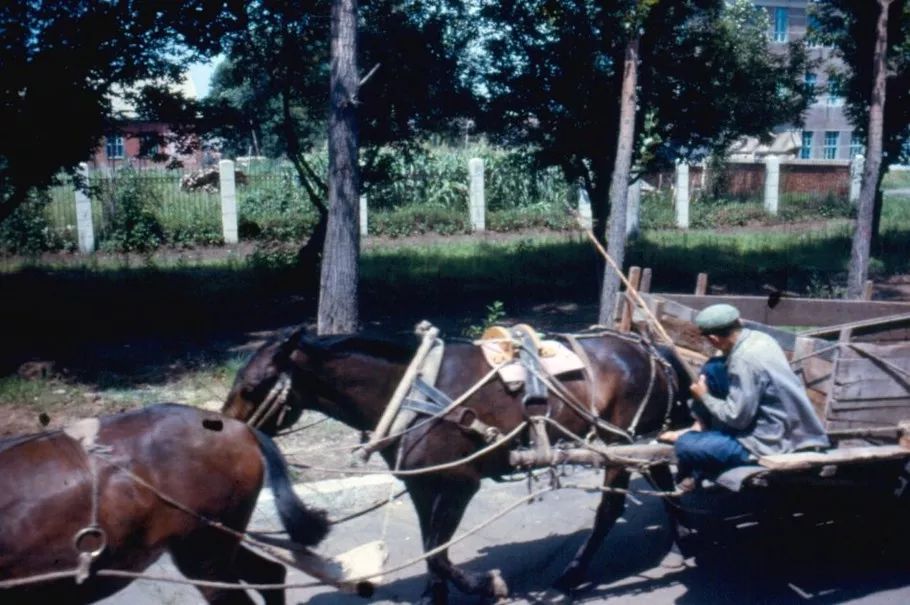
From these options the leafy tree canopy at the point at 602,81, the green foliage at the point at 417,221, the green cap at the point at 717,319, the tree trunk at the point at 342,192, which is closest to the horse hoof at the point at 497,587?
the green cap at the point at 717,319

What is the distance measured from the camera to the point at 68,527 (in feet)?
12.0

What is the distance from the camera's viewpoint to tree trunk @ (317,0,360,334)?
28.4ft

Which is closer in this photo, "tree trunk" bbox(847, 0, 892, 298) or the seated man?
the seated man

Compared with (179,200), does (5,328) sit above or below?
below

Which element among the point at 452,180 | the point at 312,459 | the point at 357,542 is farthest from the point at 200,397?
the point at 452,180

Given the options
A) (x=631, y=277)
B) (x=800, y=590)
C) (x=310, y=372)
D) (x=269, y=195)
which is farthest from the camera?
(x=269, y=195)

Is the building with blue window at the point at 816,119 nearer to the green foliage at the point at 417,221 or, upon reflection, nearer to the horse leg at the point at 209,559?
the green foliage at the point at 417,221

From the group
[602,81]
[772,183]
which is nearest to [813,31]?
[602,81]

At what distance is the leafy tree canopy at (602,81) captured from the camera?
12.6 metres

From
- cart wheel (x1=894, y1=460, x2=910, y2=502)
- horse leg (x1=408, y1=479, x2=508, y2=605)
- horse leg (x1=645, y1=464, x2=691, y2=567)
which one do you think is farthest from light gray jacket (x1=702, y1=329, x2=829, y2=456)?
horse leg (x1=408, y1=479, x2=508, y2=605)

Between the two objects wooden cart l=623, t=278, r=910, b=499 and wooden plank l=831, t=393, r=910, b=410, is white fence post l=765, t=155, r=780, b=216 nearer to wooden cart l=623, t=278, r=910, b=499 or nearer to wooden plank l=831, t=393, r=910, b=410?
wooden cart l=623, t=278, r=910, b=499

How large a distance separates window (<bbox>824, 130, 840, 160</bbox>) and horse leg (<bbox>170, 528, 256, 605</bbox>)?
47135 millimetres

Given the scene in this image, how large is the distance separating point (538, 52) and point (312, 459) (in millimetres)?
7736

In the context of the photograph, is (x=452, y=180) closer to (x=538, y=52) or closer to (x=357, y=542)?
(x=538, y=52)
